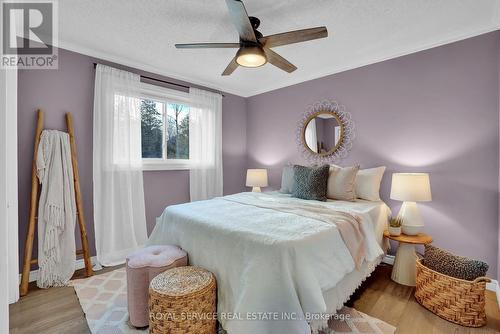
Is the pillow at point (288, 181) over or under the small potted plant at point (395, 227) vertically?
over

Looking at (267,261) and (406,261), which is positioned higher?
(267,261)

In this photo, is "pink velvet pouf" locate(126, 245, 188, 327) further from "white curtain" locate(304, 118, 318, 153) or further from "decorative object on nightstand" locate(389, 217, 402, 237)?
"white curtain" locate(304, 118, 318, 153)

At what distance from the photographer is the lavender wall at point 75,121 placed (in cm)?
237

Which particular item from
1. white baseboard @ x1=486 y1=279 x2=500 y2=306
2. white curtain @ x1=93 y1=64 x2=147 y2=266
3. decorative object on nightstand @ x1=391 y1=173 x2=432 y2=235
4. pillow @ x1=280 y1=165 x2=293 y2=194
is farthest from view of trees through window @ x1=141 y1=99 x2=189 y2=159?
white baseboard @ x1=486 y1=279 x2=500 y2=306

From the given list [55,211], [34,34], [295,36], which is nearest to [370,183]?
[295,36]

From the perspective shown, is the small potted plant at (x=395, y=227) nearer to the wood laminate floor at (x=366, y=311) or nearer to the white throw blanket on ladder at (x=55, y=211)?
the wood laminate floor at (x=366, y=311)

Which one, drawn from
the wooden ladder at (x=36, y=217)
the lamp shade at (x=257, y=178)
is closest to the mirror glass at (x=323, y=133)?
the lamp shade at (x=257, y=178)

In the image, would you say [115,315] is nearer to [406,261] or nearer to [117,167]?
[117,167]

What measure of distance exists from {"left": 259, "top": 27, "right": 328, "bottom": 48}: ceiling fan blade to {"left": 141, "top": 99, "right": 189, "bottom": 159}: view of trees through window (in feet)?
6.92

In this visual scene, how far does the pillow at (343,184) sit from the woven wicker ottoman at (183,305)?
1.75 meters

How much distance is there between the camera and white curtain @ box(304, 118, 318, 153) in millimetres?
3490

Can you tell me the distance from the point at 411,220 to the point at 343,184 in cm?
72

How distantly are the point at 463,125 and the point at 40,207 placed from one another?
13.9 ft

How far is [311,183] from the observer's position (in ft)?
9.02
